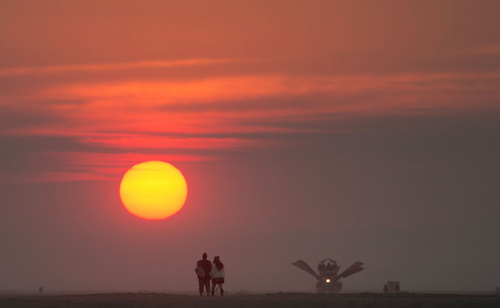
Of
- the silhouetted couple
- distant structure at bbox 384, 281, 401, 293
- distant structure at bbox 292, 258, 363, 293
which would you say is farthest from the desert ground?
distant structure at bbox 292, 258, 363, 293

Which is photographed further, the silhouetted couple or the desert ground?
the silhouetted couple

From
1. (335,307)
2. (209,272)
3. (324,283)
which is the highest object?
(324,283)

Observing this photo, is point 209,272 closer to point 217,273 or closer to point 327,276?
point 217,273

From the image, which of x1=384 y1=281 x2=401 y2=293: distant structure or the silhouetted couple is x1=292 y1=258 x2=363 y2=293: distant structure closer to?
x1=384 y1=281 x2=401 y2=293: distant structure

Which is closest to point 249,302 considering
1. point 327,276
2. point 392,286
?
point 392,286

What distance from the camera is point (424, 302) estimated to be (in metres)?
44.9

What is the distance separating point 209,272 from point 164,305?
47.1ft

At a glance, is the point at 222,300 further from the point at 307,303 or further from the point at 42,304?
the point at 42,304

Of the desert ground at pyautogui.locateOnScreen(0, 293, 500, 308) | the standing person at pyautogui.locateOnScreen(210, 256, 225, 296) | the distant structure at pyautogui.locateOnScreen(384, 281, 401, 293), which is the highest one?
the distant structure at pyautogui.locateOnScreen(384, 281, 401, 293)

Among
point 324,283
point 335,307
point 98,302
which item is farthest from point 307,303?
point 324,283

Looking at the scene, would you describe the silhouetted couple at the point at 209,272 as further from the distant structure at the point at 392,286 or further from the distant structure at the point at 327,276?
the distant structure at the point at 327,276

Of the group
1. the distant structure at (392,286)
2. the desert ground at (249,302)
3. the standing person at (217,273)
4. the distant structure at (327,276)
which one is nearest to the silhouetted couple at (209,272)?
the standing person at (217,273)

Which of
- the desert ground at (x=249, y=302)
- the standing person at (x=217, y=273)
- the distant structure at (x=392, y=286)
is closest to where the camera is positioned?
the desert ground at (x=249, y=302)

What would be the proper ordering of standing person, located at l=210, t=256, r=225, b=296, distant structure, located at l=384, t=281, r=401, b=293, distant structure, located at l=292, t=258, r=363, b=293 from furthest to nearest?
distant structure, located at l=292, t=258, r=363, b=293, distant structure, located at l=384, t=281, r=401, b=293, standing person, located at l=210, t=256, r=225, b=296
